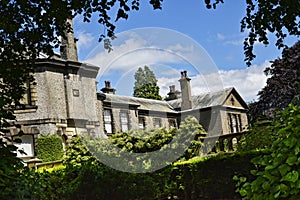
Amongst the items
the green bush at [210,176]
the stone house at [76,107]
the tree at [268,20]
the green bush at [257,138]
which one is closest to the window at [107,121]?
the stone house at [76,107]

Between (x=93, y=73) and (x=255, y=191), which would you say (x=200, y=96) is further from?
(x=255, y=191)

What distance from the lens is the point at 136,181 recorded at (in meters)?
9.86

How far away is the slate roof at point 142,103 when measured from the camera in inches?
1174

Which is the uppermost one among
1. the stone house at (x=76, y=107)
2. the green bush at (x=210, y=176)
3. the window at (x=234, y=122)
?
the stone house at (x=76, y=107)

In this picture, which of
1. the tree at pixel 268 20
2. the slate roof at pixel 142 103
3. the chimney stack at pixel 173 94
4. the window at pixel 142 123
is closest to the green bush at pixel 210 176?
the tree at pixel 268 20

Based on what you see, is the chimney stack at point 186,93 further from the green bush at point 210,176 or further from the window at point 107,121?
the green bush at point 210,176

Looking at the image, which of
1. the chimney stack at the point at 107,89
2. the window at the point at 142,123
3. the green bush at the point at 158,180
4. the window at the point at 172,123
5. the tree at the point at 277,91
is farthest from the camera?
the window at the point at 172,123

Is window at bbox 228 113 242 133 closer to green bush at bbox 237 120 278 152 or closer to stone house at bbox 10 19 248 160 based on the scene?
stone house at bbox 10 19 248 160

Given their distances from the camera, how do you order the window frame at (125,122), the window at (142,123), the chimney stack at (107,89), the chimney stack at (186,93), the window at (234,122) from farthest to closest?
the window at (234,122) → the chimney stack at (186,93) → the chimney stack at (107,89) → the window at (142,123) → the window frame at (125,122)

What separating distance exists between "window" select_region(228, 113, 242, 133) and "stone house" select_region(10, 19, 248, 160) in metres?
1.34

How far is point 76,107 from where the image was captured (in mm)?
24328

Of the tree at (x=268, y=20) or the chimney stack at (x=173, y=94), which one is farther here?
the chimney stack at (x=173, y=94)

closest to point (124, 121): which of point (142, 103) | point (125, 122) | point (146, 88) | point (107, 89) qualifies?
point (125, 122)

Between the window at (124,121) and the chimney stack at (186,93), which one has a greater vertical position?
the chimney stack at (186,93)
